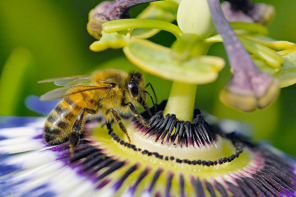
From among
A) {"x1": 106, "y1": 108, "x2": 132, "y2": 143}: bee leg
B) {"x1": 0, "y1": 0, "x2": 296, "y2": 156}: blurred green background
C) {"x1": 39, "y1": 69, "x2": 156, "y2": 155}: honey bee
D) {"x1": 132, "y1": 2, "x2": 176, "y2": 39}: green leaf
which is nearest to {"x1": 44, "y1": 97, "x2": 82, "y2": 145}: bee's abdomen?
{"x1": 39, "y1": 69, "x2": 156, "y2": 155}: honey bee

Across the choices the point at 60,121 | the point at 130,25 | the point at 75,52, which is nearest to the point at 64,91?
the point at 60,121

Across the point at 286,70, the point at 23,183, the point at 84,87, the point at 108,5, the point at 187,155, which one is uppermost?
the point at 108,5

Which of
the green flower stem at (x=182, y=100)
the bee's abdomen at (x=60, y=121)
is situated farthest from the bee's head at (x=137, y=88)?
the bee's abdomen at (x=60, y=121)

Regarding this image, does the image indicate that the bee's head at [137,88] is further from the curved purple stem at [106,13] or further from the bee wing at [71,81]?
the curved purple stem at [106,13]

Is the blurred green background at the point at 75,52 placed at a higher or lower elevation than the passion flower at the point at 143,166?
higher

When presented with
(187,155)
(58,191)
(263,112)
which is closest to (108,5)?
(187,155)

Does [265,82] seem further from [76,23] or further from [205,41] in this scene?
[76,23]

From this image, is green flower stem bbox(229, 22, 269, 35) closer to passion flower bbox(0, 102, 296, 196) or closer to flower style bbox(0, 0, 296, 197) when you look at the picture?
flower style bbox(0, 0, 296, 197)
